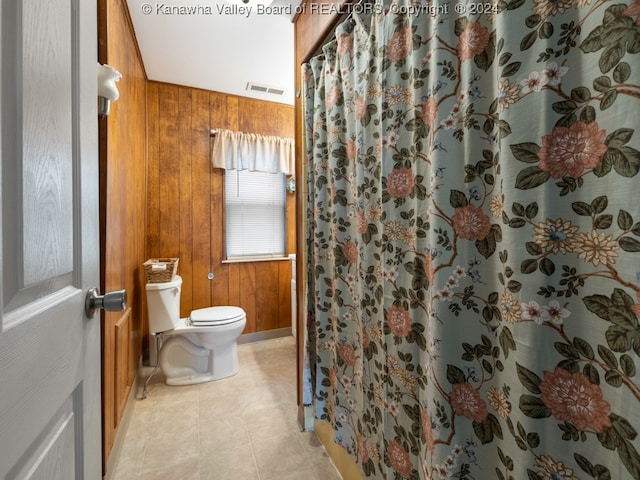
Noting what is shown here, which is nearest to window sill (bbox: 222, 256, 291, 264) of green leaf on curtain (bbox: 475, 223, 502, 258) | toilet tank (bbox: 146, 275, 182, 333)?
toilet tank (bbox: 146, 275, 182, 333)

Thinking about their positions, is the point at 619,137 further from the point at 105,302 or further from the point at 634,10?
the point at 105,302

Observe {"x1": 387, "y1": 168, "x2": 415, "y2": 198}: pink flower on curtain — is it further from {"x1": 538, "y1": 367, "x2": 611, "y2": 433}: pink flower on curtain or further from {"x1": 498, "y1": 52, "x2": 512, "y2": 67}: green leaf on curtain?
{"x1": 538, "y1": 367, "x2": 611, "y2": 433}: pink flower on curtain

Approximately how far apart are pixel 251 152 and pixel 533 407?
2.76m

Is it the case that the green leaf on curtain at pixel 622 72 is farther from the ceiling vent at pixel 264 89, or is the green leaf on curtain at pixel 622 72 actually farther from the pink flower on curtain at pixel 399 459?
the ceiling vent at pixel 264 89

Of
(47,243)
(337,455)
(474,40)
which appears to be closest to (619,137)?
(474,40)

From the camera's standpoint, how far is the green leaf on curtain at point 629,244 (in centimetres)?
40

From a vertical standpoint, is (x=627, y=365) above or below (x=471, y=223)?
below

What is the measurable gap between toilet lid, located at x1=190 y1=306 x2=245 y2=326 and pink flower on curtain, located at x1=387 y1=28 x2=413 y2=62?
2.01 metres

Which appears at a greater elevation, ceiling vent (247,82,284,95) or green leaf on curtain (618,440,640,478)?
ceiling vent (247,82,284,95)

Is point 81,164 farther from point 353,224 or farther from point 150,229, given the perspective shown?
point 150,229

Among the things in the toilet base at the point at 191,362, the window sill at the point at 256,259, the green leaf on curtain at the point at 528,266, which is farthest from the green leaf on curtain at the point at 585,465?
the window sill at the point at 256,259

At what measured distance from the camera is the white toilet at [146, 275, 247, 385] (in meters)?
2.05

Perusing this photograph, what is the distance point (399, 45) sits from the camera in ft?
2.69

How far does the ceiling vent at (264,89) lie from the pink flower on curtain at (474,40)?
2325mm
